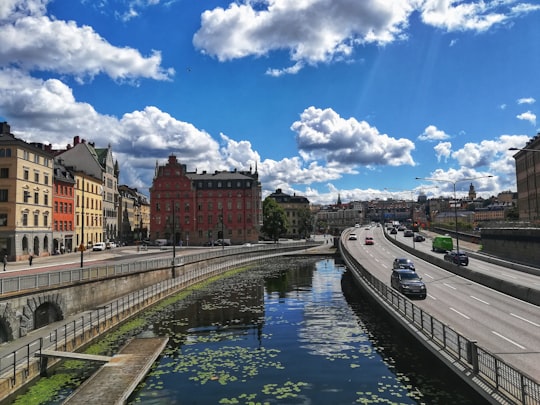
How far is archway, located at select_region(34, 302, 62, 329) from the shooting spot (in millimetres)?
27661

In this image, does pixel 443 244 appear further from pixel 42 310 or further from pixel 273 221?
pixel 42 310

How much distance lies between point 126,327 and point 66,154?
234 feet

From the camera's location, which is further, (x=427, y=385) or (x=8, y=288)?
(x=8, y=288)

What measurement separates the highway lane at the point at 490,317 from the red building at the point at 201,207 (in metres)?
79.6

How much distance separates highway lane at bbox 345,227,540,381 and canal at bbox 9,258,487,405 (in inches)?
104

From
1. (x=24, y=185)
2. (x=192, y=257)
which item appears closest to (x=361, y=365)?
(x=192, y=257)

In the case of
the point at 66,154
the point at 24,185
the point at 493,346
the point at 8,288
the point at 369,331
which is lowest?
the point at 369,331

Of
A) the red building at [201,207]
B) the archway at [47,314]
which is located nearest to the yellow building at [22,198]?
the archway at [47,314]

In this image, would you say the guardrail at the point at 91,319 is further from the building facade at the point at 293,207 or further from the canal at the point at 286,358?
the building facade at the point at 293,207

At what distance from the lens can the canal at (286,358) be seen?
17231 millimetres

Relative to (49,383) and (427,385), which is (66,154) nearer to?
(49,383)

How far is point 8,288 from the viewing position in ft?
77.3

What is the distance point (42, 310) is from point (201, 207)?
3568 inches

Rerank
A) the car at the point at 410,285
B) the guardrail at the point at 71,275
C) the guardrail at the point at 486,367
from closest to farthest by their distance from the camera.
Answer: the guardrail at the point at 486,367, the guardrail at the point at 71,275, the car at the point at 410,285
